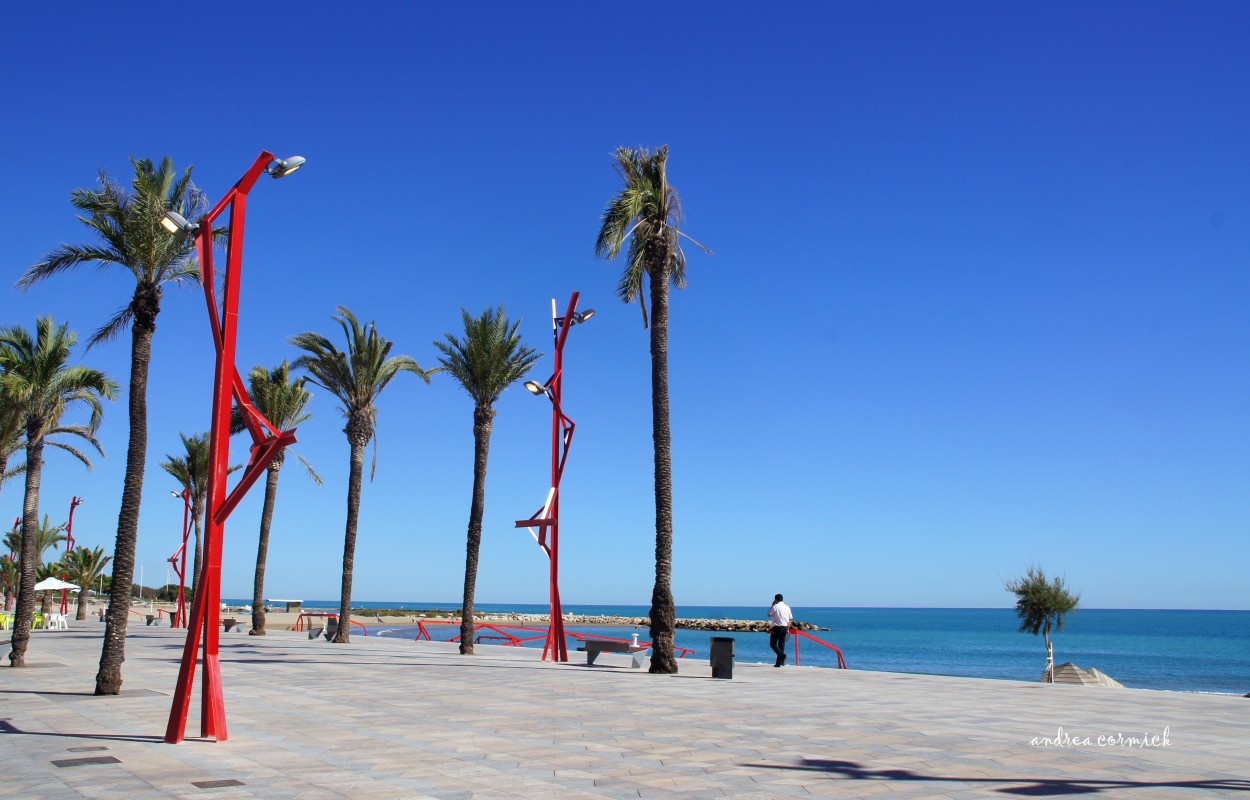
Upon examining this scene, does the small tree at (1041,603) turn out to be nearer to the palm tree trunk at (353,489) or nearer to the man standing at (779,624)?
the man standing at (779,624)

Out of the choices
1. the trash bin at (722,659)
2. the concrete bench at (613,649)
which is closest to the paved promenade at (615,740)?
the trash bin at (722,659)

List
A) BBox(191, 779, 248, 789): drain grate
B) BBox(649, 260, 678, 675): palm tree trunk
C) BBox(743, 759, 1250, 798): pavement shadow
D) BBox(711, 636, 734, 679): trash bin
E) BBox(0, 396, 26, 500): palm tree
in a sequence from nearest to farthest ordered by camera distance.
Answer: BBox(743, 759, 1250, 798): pavement shadow
BBox(191, 779, 248, 789): drain grate
BBox(711, 636, 734, 679): trash bin
BBox(649, 260, 678, 675): palm tree trunk
BBox(0, 396, 26, 500): palm tree

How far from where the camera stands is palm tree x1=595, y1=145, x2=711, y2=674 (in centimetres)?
2033

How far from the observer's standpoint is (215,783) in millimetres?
7832

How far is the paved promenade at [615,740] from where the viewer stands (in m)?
7.75

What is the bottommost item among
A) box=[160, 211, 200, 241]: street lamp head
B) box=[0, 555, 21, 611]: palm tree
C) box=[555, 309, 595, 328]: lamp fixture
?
box=[0, 555, 21, 611]: palm tree

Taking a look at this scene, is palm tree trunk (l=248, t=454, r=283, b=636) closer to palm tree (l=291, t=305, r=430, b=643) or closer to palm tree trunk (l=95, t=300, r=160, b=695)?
palm tree (l=291, t=305, r=430, b=643)

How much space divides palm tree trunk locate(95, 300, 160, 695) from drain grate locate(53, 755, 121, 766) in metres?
5.96

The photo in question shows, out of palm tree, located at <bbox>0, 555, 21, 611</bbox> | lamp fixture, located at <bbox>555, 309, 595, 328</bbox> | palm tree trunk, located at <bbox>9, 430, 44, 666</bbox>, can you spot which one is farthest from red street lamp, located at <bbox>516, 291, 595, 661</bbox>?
palm tree, located at <bbox>0, 555, 21, 611</bbox>

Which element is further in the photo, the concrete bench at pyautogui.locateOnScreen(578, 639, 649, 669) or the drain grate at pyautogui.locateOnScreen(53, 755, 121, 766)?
the concrete bench at pyautogui.locateOnScreen(578, 639, 649, 669)

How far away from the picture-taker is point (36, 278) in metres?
16.7

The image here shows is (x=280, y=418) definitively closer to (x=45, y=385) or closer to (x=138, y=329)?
(x=45, y=385)

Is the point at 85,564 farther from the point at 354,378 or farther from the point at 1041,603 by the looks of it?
the point at 1041,603

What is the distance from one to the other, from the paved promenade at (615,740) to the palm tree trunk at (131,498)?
0.58 meters
